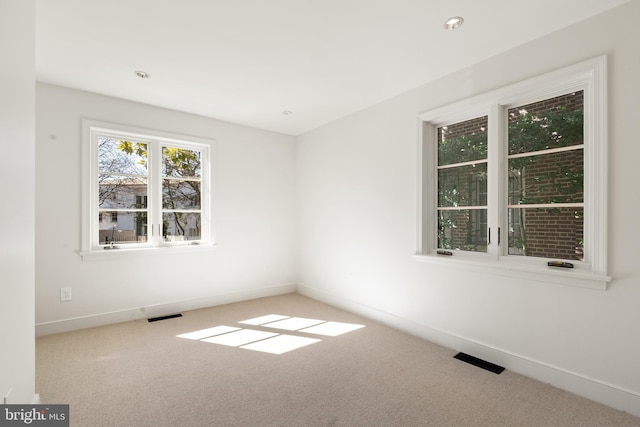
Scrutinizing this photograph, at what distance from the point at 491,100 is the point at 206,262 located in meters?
3.82

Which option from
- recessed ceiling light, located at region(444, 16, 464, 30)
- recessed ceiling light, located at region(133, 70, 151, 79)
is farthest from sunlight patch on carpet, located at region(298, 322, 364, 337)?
recessed ceiling light, located at region(133, 70, 151, 79)

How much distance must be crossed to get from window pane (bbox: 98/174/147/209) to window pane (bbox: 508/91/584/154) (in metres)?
4.10

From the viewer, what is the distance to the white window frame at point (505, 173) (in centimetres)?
209

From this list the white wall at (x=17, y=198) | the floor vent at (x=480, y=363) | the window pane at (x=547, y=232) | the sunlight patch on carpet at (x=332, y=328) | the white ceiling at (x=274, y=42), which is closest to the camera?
the white wall at (x=17, y=198)

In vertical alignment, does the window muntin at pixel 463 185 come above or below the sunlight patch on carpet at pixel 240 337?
above

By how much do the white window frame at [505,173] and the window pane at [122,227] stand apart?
333cm

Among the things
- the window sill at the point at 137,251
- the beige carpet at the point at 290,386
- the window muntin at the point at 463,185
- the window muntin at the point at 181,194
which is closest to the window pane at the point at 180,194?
the window muntin at the point at 181,194

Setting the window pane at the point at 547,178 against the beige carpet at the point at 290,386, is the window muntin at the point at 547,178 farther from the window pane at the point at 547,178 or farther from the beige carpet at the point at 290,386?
the beige carpet at the point at 290,386

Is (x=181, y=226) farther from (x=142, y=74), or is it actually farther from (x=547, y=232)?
(x=547, y=232)

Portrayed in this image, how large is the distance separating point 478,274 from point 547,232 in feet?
2.08

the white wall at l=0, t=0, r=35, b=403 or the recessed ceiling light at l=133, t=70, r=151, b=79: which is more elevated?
the recessed ceiling light at l=133, t=70, r=151, b=79

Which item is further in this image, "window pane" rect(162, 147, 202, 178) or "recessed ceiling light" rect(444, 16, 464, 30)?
"window pane" rect(162, 147, 202, 178)

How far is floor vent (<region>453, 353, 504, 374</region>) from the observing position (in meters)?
2.50

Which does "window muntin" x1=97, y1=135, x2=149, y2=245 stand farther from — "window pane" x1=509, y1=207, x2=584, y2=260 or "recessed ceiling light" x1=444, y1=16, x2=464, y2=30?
"window pane" x1=509, y1=207, x2=584, y2=260
